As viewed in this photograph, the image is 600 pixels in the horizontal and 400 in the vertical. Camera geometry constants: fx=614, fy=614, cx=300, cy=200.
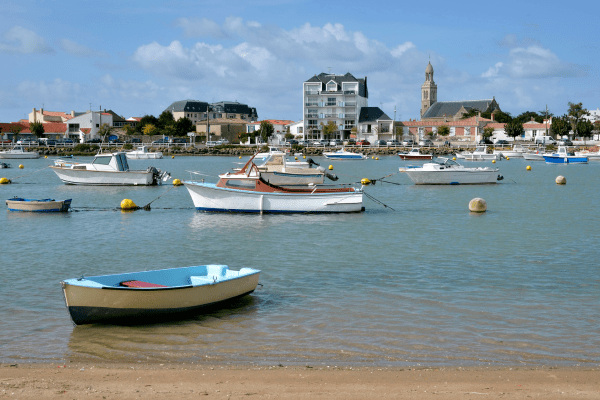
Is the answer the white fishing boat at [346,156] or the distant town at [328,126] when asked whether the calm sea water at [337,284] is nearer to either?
the white fishing boat at [346,156]

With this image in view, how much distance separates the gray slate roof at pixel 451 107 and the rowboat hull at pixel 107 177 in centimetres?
12063

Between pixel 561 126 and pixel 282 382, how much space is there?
432 feet

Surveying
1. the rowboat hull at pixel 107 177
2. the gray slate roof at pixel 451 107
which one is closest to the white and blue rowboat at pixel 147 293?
the rowboat hull at pixel 107 177

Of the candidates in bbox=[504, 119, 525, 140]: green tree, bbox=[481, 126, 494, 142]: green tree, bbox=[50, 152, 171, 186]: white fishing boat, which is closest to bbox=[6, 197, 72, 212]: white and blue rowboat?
bbox=[50, 152, 171, 186]: white fishing boat

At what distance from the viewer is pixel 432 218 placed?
1133 inches

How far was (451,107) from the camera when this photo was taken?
154 metres

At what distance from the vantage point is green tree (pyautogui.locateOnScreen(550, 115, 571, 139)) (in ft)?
417

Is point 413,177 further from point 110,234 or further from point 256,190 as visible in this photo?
point 110,234

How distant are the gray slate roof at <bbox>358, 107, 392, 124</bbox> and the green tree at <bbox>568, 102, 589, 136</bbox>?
3778 cm

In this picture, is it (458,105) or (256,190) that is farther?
(458,105)

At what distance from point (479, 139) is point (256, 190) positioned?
113 m

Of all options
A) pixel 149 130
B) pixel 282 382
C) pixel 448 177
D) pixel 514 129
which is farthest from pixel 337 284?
pixel 149 130

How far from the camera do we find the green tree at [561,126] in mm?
127125

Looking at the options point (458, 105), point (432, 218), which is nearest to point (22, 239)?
point (432, 218)
